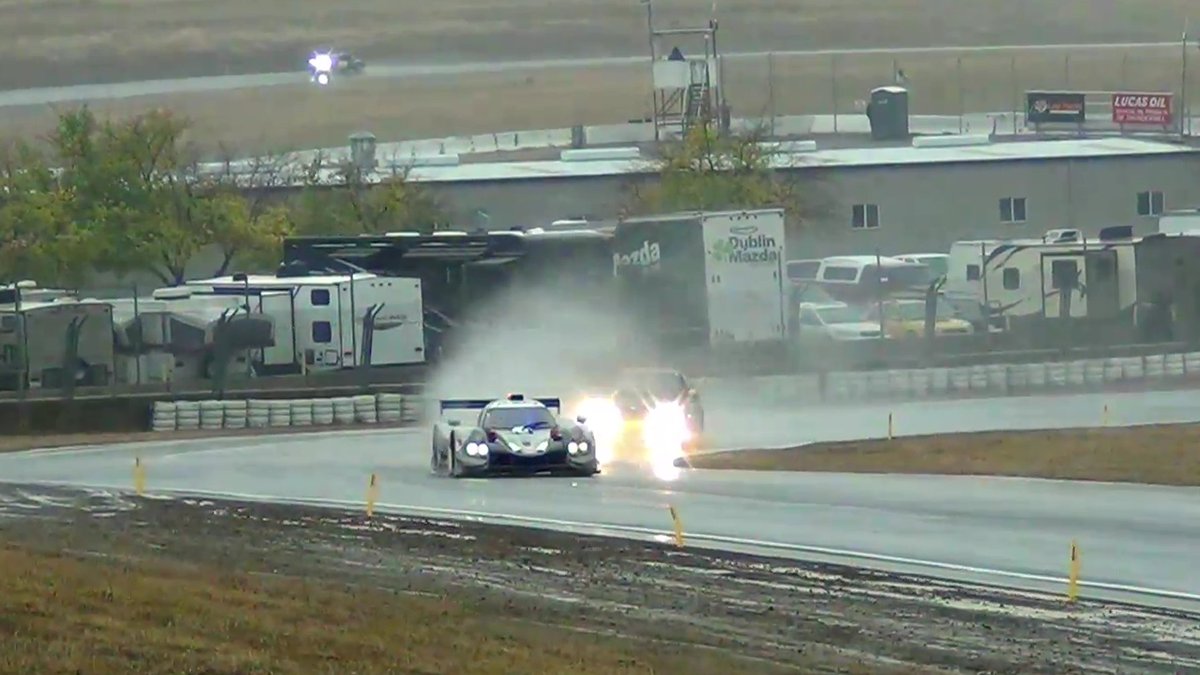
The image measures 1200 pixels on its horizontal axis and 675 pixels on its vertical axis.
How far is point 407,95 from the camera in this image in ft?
381

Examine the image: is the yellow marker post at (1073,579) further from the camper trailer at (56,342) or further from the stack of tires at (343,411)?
the camper trailer at (56,342)

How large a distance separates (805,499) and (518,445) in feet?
17.4

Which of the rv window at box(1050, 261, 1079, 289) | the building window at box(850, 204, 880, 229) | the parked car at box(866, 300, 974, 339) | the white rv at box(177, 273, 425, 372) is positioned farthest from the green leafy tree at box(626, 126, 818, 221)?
the white rv at box(177, 273, 425, 372)

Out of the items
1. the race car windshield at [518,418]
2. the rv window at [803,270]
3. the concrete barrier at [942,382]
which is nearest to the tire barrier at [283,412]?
the concrete barrier at [942,382]

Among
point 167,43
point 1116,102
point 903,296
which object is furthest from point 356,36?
point 903,296

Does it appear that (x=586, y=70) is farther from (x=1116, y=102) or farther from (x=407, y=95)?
(x=1116, y=102)

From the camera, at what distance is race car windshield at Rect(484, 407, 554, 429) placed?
106 feet

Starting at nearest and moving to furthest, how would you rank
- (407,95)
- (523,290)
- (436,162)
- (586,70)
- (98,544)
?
(98,544)
(523,290)
(436,162)
(407,95)
(586,70)

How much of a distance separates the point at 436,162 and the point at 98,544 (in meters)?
57.1

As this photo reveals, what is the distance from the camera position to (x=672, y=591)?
20047 millimetres

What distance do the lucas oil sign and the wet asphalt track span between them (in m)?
7.68

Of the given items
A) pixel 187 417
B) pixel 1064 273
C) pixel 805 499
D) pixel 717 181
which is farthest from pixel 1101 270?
pixel 805 499

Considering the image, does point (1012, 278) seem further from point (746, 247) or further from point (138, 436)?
point (138, 436)

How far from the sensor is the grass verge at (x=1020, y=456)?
31281 mm
